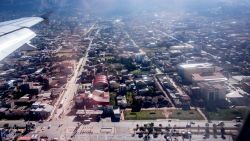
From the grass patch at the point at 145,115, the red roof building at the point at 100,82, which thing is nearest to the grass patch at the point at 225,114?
the grass patch at the point at 145,115

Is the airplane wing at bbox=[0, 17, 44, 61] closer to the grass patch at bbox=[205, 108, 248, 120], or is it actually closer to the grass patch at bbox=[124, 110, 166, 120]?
the grass patch at bbox=[124, 110, 166, 120]

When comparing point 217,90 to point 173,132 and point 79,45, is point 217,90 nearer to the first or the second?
point 173,132

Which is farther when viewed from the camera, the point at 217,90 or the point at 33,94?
the point at 33,94

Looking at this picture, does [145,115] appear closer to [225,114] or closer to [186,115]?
[186,115]

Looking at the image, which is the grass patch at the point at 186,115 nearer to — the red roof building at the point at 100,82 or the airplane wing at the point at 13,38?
the red roof building at the point at 100,82

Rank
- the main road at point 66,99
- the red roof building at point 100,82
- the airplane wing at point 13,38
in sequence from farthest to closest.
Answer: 1. the red roof building at point 100,82
2. the main road at point 66,99
3. the airplane wing at point 13,38

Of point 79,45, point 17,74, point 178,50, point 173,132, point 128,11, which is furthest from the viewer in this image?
point 128,11

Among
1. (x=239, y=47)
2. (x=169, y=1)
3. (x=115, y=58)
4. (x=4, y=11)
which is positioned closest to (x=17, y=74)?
(x=115, y=58)

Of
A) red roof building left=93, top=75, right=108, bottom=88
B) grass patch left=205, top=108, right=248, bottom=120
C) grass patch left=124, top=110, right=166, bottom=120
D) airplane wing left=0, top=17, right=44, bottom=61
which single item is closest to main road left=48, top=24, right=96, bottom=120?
red roof building left=93, top=75, right=108, bottom=88
